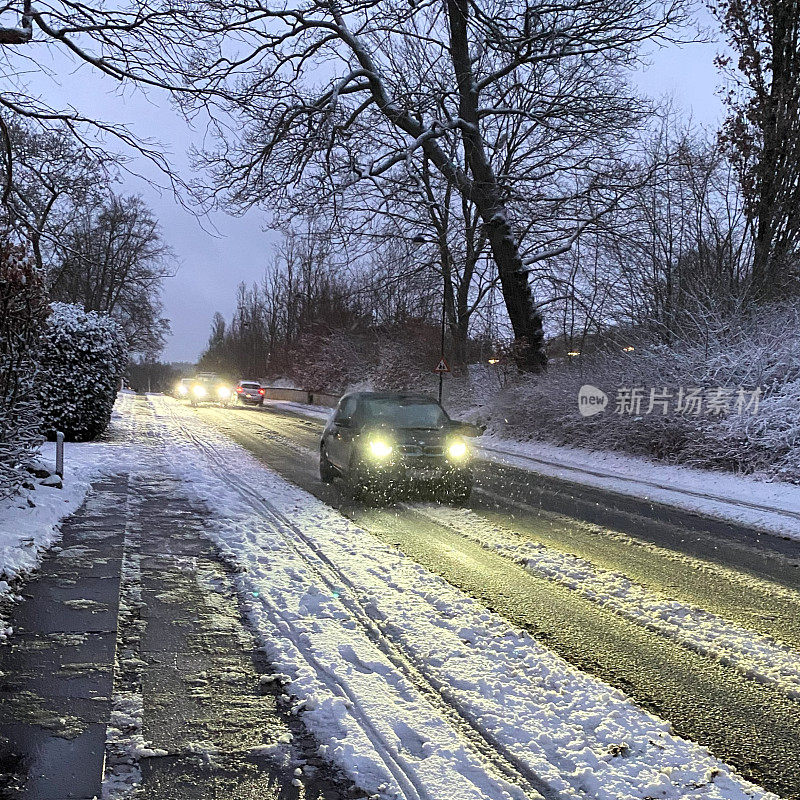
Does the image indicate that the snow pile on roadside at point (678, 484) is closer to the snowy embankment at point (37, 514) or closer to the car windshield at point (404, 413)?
the car windshield at point (404, 413)

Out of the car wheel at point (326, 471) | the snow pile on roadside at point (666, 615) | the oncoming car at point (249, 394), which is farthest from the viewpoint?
the oncoming car at point (249, 394)

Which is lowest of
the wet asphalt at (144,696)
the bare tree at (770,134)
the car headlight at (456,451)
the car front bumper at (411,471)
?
the wet asphalt at (144,696)

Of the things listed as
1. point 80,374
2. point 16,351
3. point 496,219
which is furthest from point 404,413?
point 496,219

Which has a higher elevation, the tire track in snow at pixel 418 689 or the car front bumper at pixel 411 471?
the car front bumper at pixel 411 471

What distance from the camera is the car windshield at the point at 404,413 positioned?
415 inches

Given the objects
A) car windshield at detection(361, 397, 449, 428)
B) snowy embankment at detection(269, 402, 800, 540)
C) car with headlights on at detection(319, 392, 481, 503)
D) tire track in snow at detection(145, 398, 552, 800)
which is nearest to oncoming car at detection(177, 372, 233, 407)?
snowy embankment at detection(269, 402, 800, 540)

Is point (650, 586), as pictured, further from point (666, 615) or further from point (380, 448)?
point (380, 448)

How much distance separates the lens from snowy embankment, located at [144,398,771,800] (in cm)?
297

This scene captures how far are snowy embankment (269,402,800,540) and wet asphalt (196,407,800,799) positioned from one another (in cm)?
76

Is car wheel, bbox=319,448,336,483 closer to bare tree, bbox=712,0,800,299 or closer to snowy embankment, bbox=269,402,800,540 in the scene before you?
snowy embankment, bbox=269,402,800,540

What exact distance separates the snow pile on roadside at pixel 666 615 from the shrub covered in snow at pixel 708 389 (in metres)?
8.22

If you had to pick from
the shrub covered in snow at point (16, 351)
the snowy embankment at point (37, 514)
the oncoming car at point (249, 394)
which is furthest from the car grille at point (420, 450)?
the oncoming car at point (249, 394)

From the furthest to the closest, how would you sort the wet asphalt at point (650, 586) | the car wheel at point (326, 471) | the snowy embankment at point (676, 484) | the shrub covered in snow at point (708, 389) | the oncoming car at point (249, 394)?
the oncoming car at point (249, 394) → the shrub covered in snow at point (708, 389) → the car wheel at point (326, 471) → the snowy embankment at point (676, 484) → the wet asphalt at point (650, 586)

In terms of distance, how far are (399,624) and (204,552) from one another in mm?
2767
